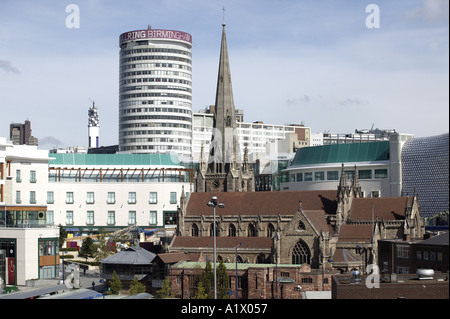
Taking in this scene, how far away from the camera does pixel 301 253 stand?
9231 cm

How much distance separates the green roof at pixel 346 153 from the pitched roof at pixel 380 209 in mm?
61164

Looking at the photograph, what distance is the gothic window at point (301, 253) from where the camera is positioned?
91938 millimetres

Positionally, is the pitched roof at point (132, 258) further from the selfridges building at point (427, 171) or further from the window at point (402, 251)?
the selfridges building at point (427, 171)

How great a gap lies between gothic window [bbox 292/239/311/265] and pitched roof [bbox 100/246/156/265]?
17578mm

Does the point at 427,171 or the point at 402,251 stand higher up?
the point at 427,171

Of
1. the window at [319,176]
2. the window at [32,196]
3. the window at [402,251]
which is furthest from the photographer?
the window at [319,176]

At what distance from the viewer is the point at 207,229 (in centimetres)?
10712

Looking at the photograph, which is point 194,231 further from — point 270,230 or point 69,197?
point 69,197

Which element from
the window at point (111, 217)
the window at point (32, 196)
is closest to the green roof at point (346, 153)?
the window at point (111, 217)

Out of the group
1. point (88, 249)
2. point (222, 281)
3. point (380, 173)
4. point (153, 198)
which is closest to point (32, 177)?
point (88, 249)

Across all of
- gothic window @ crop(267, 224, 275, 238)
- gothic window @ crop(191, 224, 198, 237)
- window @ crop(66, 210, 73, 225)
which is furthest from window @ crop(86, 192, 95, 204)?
gothic window @ crop(267, 224, 275, 238)

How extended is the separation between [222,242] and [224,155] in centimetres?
2025

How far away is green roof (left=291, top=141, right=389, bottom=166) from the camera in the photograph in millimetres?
160087

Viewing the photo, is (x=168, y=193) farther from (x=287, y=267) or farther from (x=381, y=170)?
(x=287, y=267)
